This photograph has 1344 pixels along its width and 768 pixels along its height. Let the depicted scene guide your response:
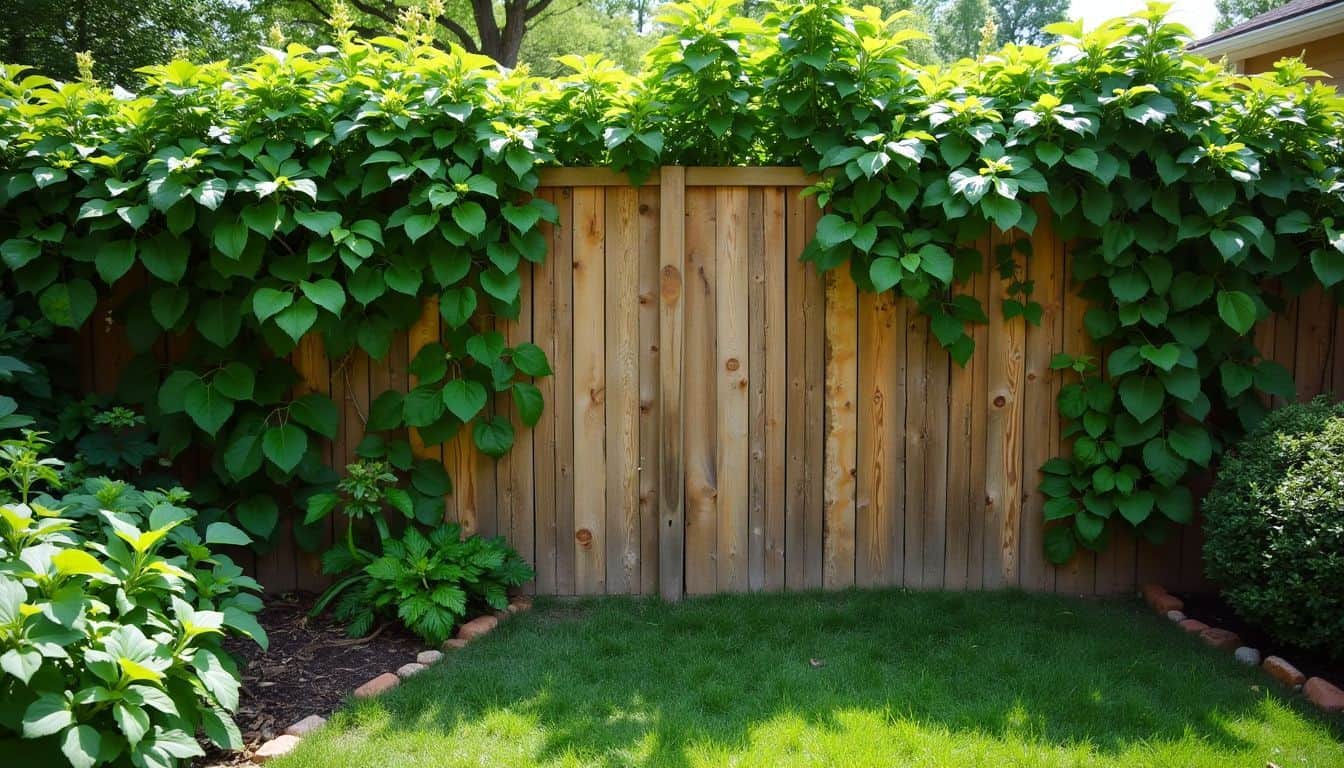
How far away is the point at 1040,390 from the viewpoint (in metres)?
3.89

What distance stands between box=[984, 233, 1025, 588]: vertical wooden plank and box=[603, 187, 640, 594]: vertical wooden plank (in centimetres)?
147

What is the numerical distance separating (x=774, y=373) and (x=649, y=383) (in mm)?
518

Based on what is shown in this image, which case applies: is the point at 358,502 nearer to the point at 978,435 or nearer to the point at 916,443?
the point at 916,443

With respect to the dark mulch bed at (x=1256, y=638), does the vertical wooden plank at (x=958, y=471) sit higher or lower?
higher

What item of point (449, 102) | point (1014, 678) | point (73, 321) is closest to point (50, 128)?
point (73, 321)

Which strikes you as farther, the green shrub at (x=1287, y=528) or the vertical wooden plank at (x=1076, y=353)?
the vertical wooden plank at (x=1076, y=353)

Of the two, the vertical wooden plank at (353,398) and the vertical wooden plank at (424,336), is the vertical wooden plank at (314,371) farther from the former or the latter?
the vertical wooden plank at (424,336)

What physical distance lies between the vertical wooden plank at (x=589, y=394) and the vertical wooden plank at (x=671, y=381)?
9.9 inches

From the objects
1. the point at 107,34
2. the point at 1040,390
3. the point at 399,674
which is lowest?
the point at 399,674

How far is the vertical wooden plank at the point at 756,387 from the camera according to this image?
3812mm

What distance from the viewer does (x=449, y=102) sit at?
11.3 ft

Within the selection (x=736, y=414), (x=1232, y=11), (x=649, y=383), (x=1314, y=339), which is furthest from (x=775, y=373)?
(x=1232, y=11)

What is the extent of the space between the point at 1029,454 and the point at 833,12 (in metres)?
1.95

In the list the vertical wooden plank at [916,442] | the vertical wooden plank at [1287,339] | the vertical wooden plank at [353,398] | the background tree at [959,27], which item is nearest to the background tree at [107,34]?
the vertical wooden plank at [353,398]
